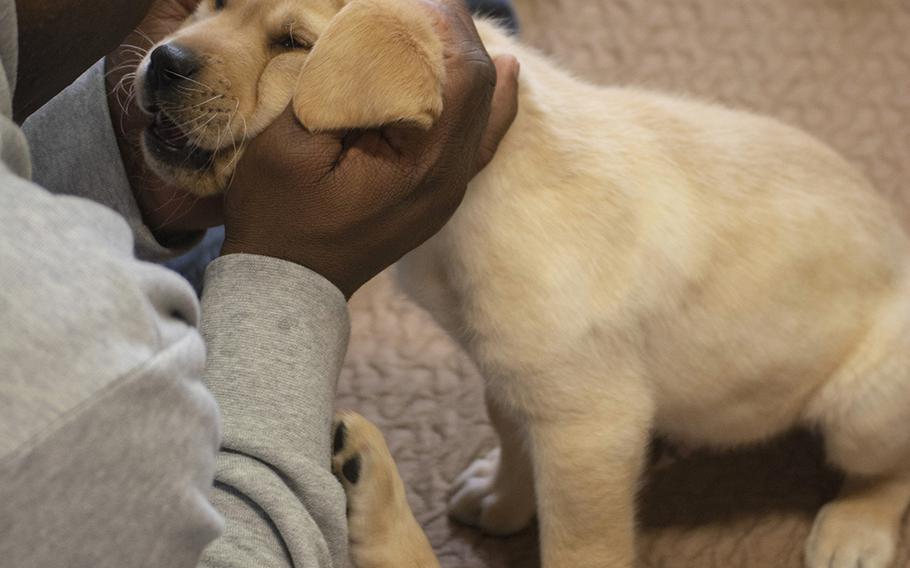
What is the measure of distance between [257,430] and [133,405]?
0.40m

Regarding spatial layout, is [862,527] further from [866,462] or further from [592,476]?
[592,476]

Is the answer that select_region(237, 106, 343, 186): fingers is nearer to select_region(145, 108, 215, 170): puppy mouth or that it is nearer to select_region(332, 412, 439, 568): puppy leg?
select_region(145, 108, 215, 170): puppy mouth

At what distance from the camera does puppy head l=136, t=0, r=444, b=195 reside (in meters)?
1.11

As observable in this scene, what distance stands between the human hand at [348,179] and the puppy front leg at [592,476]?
412 millimetres

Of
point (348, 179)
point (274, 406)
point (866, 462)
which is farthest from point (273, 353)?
point (866, 462)

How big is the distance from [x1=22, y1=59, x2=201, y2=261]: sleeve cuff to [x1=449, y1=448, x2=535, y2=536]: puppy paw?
70 centimetres

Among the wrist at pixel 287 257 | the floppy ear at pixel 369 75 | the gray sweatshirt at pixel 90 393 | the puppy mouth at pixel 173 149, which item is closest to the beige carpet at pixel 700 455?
the wrist at pixel 287 257

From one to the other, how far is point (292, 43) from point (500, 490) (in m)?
0.93

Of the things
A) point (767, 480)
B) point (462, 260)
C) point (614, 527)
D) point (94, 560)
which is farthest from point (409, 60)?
point (767, 480)

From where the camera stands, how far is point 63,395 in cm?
63

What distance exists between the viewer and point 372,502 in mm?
1373

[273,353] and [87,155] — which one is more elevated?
[273,353]

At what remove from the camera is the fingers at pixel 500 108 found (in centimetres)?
134

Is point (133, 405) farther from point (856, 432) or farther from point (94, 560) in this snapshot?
point (856, 432)
